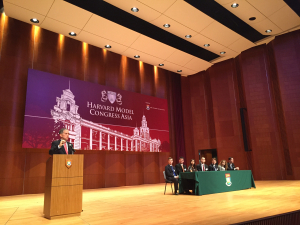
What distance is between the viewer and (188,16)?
308 inches

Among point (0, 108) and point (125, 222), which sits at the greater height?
point (0, 108)

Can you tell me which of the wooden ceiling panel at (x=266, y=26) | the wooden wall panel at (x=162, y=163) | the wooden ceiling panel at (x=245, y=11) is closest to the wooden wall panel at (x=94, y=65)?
the wooden wall panel at (x=162, y=163)

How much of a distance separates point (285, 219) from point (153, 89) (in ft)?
30.3

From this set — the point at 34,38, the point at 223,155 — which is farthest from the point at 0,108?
the point at 223,155

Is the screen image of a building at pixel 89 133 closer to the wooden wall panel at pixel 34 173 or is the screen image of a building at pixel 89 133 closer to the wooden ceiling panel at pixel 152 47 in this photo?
the wooden wall panel at pixel 34 173

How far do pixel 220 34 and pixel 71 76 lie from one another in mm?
5793

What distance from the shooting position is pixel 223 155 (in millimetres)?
10289

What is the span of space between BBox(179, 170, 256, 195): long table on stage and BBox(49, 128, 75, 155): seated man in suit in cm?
307

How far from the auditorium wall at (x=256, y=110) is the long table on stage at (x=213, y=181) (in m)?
3.15

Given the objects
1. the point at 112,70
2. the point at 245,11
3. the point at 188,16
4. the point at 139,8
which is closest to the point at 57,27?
the point at 112,70

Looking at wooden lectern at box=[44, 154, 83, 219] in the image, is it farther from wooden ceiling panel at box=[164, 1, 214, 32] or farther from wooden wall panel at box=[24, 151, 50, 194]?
wooden ceiling panel at box=[164, 1, 214, 32]

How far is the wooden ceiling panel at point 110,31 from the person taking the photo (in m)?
7.76

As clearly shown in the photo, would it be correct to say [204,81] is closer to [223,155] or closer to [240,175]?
[223,155]

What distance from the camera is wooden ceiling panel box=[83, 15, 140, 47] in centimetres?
776
